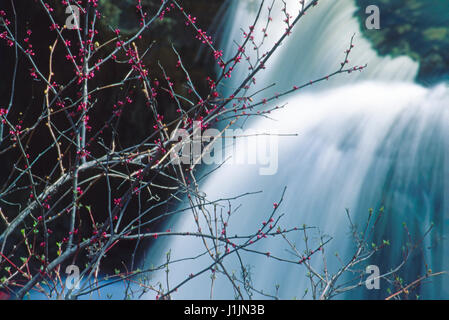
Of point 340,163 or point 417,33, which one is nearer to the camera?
point 340,163

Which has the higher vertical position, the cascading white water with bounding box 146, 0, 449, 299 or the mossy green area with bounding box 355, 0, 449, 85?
the mossy green area with bounding box 355, 0, 449, 85

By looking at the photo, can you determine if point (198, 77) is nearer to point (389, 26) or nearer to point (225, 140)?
point (225, 140)

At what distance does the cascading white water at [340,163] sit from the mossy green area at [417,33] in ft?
0.34

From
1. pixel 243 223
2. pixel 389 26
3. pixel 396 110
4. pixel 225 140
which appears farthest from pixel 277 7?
pixel 243 223

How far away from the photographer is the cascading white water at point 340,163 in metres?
3.47

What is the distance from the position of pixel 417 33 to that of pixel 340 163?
1469 mm

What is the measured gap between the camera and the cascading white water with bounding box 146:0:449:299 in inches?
136

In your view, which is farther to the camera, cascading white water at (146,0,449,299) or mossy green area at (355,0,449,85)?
mossy green area at (355,0,449,85)

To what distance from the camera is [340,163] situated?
3.76m

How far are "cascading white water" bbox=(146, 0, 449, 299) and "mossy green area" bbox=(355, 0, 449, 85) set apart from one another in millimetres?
104

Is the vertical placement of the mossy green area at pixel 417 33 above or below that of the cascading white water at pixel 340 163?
above

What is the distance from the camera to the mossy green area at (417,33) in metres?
3.89

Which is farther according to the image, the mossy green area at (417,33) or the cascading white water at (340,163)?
the mossy green area at (417,33)

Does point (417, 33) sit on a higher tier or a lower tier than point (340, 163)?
higher
